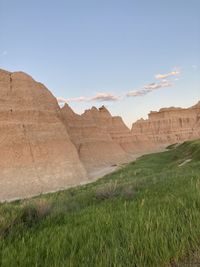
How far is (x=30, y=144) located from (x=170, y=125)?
127893 mm

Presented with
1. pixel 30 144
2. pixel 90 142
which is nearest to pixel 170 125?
pixel 90 142

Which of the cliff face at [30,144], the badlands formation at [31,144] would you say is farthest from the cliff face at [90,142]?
the cliff face at [30,144]

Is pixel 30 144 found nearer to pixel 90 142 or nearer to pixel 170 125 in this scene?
pixel 90 142

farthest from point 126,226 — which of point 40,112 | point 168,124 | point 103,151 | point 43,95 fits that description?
point 168,124

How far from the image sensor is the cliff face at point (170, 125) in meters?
148

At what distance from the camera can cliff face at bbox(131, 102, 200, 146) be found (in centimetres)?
14788

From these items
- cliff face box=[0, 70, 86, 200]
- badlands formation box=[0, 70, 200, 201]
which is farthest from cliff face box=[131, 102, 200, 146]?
cliff face box=[0, 70, 86, 200]

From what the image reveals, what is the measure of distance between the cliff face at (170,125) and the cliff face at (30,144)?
109 meters

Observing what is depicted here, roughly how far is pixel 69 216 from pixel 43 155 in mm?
31933

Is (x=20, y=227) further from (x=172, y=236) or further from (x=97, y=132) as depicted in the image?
(x=97, y=132)

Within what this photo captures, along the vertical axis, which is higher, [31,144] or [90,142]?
[31,144]

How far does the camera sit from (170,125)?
153500 millimetres

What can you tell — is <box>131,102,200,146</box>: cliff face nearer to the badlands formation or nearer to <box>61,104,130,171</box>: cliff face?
<box>61,104,130,171</box>: cliff face

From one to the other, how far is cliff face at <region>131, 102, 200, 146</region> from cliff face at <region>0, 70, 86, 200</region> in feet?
358
